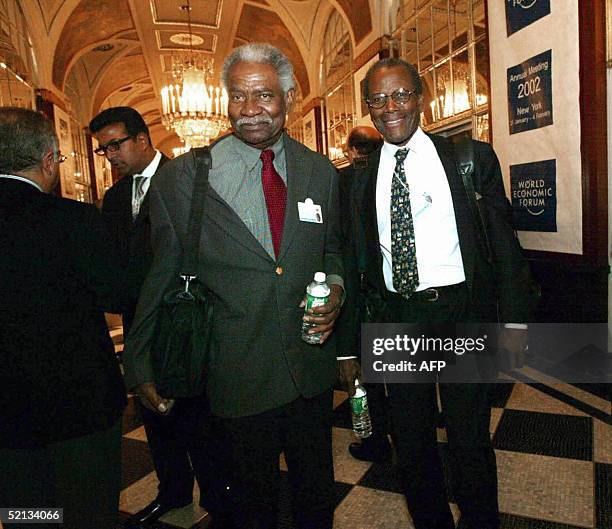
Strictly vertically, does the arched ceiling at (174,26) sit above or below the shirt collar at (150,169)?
above

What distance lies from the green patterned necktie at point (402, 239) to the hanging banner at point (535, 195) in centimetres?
192

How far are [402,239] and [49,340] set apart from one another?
3.52ft

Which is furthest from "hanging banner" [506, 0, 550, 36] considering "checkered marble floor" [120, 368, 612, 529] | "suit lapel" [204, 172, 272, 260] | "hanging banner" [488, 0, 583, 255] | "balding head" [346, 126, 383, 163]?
"suit lapel" [204, 172, 272, 260]

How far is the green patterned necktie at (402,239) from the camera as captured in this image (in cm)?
150

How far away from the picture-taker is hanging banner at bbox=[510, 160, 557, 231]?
3.13 m

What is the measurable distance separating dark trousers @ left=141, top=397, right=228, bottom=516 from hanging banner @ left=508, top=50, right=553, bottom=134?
2.90m

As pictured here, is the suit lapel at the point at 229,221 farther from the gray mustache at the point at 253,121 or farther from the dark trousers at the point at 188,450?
the dark trousers at the point at 188,450

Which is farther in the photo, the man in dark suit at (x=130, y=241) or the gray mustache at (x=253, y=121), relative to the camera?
the man in dark suit at (x=130, y=241)

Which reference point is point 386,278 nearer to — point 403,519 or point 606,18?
point 403,519

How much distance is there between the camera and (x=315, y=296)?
46.0 inches

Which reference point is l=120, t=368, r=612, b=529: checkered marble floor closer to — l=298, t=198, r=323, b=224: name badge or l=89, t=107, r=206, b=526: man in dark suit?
l=89, t=107, r=206, b=526: man in dark suit

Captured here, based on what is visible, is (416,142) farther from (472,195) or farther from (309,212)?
Answer: (309,212)

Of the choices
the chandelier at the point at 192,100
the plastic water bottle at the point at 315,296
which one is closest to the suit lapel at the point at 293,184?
the plastic water bottle at the point at 315,296

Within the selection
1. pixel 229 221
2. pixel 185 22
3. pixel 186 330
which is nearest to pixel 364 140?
pixel 229 221
